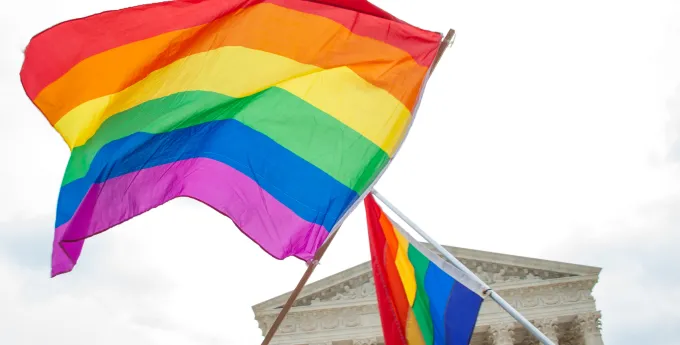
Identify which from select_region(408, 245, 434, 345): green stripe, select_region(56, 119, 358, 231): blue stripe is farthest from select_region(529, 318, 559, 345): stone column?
select_region(56, 119, 358, 231): blue stripe

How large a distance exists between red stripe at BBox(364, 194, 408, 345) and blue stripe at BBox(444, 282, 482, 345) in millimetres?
660

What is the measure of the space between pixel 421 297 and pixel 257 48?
3.11 meters

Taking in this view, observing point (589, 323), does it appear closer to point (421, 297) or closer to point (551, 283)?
point (551, 283)

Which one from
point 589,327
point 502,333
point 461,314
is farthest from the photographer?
point 502,333

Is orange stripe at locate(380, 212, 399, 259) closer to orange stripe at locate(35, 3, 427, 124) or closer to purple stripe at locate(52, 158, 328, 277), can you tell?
orange stripe at locate(35, 3, 427, 124)

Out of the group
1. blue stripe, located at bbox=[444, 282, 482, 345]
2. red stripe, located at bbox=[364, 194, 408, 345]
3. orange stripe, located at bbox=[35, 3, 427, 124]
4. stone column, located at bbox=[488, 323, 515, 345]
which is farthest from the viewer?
stone column, located at bbox=[488, 323, 515, 345]

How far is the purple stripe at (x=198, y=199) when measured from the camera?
5883 millimetres

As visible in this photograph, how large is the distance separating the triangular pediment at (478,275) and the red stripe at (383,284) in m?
23.4

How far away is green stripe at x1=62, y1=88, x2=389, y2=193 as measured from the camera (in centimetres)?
626

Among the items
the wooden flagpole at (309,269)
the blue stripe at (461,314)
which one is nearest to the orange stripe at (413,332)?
the blue stripe at (461,314)

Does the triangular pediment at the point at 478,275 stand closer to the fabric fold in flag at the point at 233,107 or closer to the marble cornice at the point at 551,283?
the marble cornice at the point at 551,283

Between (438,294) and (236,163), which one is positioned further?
(438,294)

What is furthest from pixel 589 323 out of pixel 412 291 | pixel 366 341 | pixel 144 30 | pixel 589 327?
pixel 144 30

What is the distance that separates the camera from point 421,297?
7.62m
